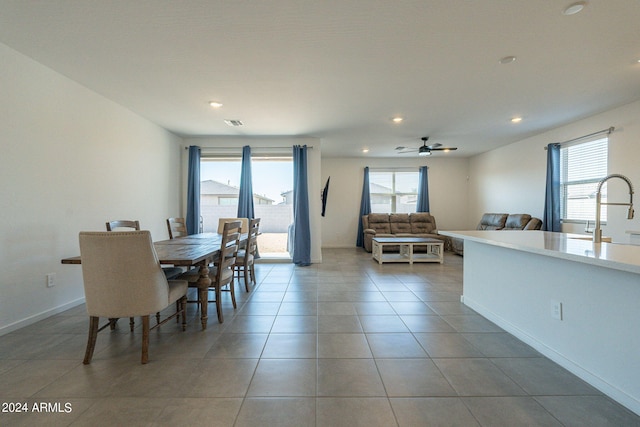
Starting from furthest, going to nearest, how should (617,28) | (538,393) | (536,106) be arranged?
(536,106) < (617,28) < (538,393)

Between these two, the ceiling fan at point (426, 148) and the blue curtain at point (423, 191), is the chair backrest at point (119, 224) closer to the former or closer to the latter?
the ceiling fan at point (426, 148)

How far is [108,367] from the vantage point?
1.80m

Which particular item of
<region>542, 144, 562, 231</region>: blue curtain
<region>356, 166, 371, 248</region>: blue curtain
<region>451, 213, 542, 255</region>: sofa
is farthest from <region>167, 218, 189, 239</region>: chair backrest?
<region>542, 144, 562, 231</region>: blue curtain

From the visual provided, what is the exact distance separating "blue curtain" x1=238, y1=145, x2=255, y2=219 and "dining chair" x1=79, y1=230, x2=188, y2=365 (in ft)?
10.6

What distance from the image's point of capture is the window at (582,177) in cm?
400

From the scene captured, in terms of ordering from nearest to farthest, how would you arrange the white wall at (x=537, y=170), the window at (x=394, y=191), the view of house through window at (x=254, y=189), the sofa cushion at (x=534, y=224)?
the white wall at (x=537, y=170), the sofa cushion at (x=534, y=224), the view of house through window at (x=254, y=189), the window at (x=394, y=191)

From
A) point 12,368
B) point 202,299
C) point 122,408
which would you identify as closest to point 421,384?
point 122,408

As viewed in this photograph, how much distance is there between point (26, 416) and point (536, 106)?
5.70m

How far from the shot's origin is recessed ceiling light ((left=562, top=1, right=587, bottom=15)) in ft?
5.72

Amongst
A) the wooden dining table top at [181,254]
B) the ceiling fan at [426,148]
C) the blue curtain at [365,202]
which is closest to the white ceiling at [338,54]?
the ceiling fan at [426,148]

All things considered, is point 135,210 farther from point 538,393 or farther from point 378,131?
point 538,393

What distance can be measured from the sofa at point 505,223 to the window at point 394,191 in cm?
171

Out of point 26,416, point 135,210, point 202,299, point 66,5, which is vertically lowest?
point 26,416

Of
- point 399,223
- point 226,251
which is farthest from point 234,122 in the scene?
point 399,223
